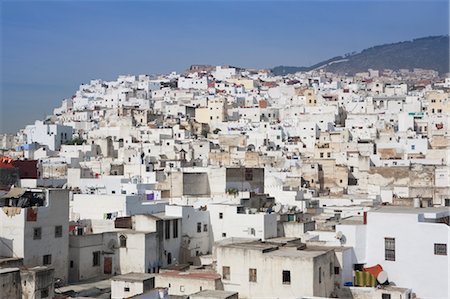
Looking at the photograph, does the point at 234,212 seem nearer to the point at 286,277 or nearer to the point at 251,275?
the point at 251,275

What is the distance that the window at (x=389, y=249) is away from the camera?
58.6 ft

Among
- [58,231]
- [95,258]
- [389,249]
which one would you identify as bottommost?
[95,258]

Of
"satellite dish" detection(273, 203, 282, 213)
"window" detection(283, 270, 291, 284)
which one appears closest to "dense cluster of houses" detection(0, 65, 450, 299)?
"window" detection(283, 270, 291, 284)

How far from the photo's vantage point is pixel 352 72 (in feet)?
654

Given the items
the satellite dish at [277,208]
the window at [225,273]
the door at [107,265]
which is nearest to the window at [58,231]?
the door at [107,265]

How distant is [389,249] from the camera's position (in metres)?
18.0

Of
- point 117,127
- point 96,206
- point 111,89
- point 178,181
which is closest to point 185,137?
point 117,127

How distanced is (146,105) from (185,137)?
2385 cm

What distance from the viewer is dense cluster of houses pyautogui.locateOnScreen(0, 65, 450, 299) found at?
16.3 m

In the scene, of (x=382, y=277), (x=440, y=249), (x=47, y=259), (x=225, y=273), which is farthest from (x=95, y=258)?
(x=440, y=249)

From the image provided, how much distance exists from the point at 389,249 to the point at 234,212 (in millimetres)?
5700

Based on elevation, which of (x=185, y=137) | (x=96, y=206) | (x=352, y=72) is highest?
(x=352, y=72)

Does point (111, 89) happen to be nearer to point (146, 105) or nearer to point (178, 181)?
point (146, 105)

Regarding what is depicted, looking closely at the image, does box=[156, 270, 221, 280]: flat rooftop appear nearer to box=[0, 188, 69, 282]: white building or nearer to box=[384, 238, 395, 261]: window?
box=[0, 188, 69, 282]: white building
